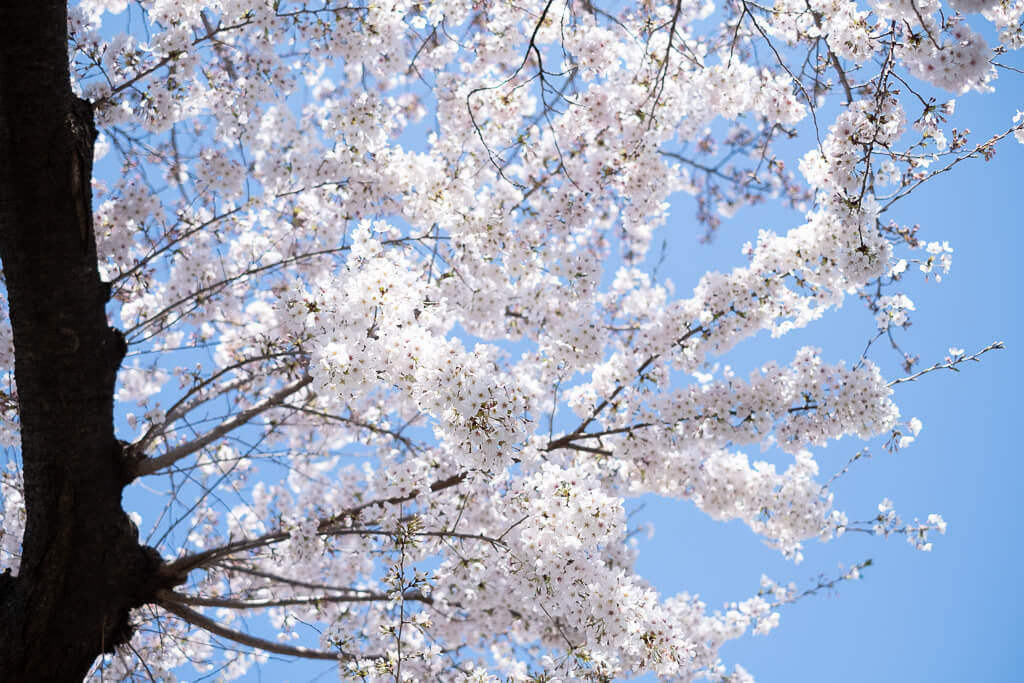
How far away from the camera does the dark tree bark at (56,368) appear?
254 centimetres

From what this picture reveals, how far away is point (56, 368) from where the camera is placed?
109 inches

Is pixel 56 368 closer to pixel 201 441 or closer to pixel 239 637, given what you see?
pixel 201 441

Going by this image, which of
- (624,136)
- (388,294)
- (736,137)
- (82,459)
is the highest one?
(736,137)

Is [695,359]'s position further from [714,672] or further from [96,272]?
[96,272]

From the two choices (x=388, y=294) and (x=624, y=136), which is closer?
(x=388, y=294)

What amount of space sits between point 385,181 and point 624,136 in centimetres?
146

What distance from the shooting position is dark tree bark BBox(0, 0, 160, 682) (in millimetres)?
2535

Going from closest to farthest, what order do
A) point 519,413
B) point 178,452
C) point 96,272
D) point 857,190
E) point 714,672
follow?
point 519,413
point 96,272
point 857,190
point 178,452
point 714,672

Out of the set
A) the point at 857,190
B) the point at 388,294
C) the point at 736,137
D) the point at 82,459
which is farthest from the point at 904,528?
the point at 82,459

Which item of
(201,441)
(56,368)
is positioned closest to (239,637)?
(201,441)

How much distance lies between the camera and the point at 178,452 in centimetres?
345

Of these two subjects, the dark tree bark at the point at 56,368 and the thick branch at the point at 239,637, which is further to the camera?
the thick branch at the point at 239,637

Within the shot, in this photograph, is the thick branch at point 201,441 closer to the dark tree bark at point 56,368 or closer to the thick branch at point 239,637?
the dark tree bark at point 56,368

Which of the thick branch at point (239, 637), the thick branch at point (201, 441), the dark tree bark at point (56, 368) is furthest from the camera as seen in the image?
the thick branch at point (239, 637)
